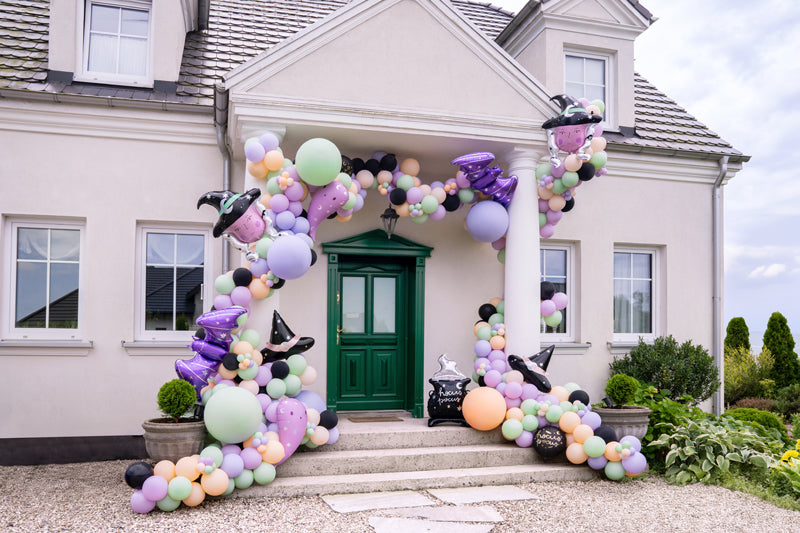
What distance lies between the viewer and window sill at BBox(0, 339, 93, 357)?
6.97 meters

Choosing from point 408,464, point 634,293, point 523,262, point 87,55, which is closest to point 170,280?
point 87,55

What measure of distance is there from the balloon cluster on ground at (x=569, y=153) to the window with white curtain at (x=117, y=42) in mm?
4930

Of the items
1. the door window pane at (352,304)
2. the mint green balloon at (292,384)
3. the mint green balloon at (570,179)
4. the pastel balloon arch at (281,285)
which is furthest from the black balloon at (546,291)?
the mint green balloon at (292,384)

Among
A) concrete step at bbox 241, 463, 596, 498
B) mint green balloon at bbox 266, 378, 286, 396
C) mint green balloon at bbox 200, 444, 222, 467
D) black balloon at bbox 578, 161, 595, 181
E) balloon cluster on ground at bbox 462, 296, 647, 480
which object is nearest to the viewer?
mint green balloon at bbox 200, 444, 222, 467

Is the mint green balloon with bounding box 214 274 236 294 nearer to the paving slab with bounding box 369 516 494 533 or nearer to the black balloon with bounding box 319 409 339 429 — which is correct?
the black balloon with bounding box 319 409 339 429

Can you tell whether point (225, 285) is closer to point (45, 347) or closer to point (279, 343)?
point (279, 343)

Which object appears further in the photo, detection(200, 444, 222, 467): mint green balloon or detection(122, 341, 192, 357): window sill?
detection(122, 341, 192, 357): window sill

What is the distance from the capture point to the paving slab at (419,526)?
4859 mm

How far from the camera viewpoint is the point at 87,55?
7727 mm

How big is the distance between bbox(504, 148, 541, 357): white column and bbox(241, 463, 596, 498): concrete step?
130 cm

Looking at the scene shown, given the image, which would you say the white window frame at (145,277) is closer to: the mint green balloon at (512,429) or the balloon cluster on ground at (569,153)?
the mint green balloon at (512,429)

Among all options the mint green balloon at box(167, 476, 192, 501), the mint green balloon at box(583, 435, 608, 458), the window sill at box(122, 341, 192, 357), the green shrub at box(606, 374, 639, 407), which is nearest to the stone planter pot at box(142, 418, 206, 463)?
the mint green balloon at box(167, 476, 192, 501)

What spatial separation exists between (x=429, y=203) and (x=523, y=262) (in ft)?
4.17

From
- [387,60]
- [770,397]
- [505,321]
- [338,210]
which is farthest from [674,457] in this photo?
[770,397]
